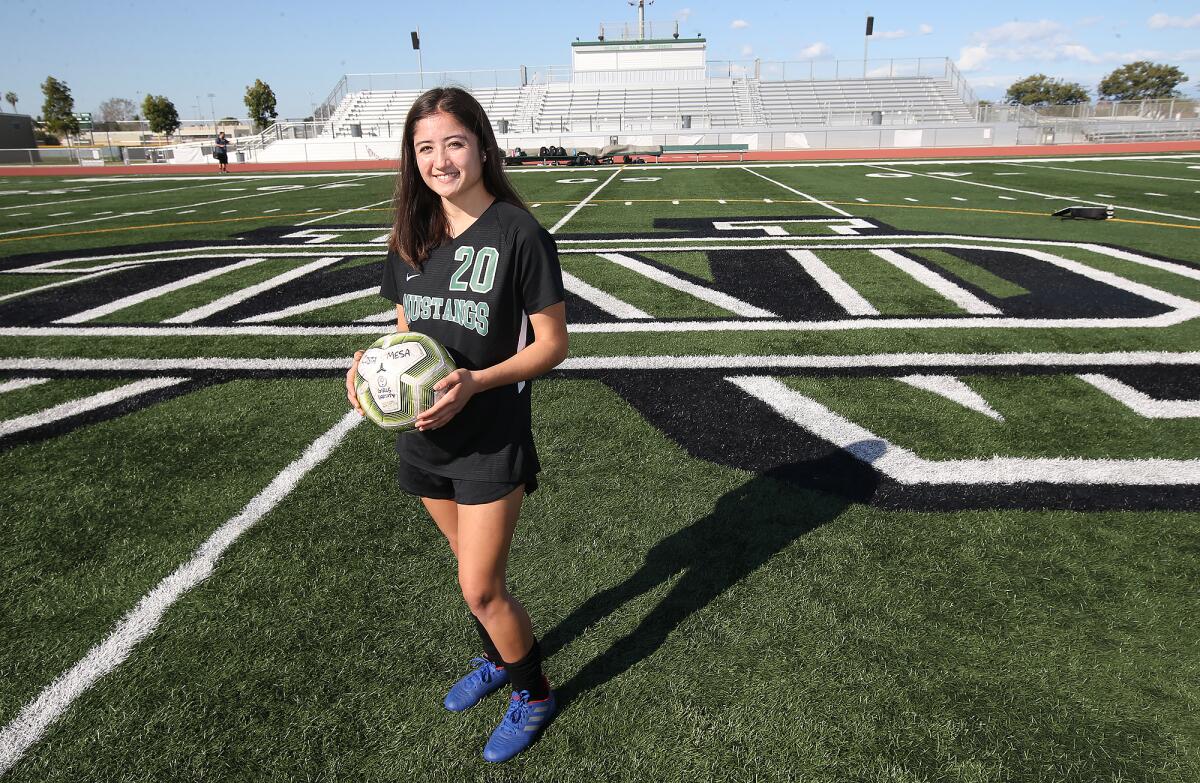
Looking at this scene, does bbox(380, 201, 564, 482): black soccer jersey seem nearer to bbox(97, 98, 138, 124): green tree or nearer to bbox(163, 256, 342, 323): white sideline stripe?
bbox(163, 256, 342, 323): white sideline stripe

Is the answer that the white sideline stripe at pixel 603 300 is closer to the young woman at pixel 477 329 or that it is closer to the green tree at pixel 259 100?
the young woman at pixel 477 329

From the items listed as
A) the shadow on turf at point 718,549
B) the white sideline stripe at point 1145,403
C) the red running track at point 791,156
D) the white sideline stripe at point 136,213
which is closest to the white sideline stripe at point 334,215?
the white sideline stripe at point 136,213

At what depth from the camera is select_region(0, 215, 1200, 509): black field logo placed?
397cm

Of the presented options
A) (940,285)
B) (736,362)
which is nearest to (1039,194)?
(940,285)

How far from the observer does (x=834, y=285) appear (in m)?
7.82

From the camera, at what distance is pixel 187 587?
2955 millimetres

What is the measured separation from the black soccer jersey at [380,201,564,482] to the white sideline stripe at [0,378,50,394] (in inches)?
189

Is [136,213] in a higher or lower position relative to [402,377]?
higher

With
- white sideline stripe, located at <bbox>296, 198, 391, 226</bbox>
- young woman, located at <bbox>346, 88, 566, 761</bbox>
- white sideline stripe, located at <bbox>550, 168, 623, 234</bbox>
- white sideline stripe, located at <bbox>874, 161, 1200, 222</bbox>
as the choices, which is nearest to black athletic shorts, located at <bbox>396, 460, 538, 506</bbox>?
young woman, located at <bbox>346, 88, 566, 761</bbox>

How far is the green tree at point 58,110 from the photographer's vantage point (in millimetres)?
71625

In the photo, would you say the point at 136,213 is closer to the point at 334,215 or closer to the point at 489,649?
the point at 334,215

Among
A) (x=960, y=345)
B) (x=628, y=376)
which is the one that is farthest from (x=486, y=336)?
(x=960, y=345)

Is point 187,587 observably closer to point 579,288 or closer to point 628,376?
point 628,376

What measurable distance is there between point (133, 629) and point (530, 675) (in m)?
1.59
